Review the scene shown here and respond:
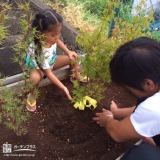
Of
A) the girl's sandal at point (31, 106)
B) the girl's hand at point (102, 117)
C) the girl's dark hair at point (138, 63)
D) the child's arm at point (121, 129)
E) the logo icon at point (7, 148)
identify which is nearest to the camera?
the girl's dark hair at point (138, 63)

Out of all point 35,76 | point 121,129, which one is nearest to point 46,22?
point 35,76

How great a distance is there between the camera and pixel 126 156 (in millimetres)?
1783

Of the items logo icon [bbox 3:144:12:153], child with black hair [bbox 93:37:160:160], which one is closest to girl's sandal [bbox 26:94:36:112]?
logo icon [bbox 3:144:12:153]

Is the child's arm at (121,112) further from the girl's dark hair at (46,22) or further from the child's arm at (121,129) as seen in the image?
the girl's dark hair at (46,22)

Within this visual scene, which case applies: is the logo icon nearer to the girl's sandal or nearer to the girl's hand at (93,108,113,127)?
the girl's sandal

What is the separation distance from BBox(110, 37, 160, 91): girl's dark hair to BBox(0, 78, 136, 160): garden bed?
81cm

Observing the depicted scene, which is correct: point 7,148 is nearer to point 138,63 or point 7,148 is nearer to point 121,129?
point 121,129

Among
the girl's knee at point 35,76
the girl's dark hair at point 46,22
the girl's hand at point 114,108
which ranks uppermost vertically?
the girl's dark hair at point 46,22

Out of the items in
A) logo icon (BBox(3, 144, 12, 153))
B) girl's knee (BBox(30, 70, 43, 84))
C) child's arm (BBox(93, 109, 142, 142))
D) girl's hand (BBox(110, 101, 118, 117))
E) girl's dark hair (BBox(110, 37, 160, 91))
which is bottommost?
logo icon (BBox(3, 144, 12, 153))

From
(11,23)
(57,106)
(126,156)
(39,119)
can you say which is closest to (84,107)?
(57,106)

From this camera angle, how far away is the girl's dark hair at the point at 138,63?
1.45 metres

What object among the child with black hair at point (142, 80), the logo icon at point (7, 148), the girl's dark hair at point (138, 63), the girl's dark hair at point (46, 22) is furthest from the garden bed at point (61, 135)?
the girl's dark hair at point (138, 63)

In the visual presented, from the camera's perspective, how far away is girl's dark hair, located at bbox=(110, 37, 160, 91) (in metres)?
1.45

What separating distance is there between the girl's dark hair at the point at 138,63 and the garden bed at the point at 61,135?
81cm
